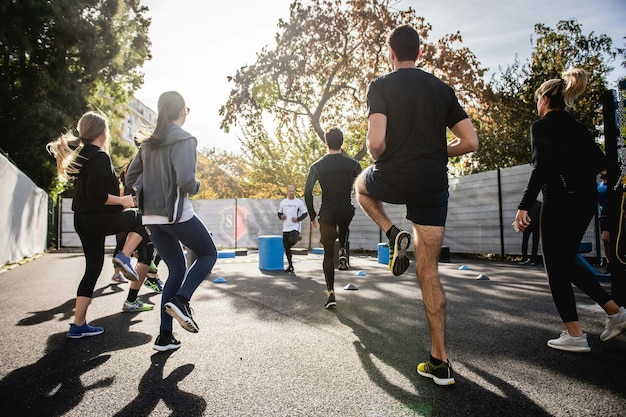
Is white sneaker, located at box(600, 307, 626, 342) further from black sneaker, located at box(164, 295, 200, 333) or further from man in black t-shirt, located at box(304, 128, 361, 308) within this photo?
black sneaker, located at box(164, 295, 200, 333)

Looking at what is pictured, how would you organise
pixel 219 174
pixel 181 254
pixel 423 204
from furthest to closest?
pixel 219 174, pixel 181 254, pixel 423 204

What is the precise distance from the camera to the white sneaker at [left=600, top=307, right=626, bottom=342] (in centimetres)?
285

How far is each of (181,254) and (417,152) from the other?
195 cm

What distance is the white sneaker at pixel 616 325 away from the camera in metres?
2.85

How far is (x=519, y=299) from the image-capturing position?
15.9 ft

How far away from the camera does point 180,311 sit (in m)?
2.78

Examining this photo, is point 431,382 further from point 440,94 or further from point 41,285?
point 41,285

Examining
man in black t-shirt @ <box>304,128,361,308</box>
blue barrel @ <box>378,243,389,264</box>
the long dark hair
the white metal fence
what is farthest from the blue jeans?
the white metal fence

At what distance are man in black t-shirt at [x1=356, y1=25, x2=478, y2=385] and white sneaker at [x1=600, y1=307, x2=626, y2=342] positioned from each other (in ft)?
4.94

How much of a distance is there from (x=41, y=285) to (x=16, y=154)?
12.5m

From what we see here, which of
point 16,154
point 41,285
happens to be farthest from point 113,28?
point 41,285

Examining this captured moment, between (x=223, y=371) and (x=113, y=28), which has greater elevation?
(x=113, y=28)

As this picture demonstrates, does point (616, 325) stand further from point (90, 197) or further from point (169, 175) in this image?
point (90, 197)

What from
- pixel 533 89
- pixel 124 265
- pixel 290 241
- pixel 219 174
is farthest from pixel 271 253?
pixel 219 174
